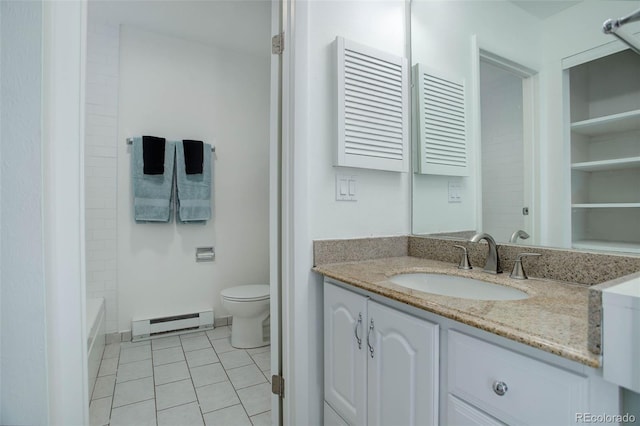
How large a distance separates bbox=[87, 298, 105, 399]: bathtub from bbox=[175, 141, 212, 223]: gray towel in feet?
2.80

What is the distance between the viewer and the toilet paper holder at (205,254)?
275 cm

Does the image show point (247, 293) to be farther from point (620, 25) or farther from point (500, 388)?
point (620, 25)

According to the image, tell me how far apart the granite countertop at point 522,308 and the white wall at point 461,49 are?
385 mm

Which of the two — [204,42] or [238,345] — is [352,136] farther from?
[204,42]

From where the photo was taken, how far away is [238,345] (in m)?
2.37

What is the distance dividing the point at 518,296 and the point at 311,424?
98 cm

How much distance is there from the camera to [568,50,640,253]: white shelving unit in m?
0.93

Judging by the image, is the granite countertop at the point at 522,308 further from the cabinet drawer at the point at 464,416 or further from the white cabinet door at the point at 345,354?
the cabinet drawer at the point at 464,416

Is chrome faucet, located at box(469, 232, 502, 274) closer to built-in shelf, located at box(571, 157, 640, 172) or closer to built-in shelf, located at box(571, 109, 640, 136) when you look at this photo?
built-in shelf, located at box(571, 157, 640, 172)

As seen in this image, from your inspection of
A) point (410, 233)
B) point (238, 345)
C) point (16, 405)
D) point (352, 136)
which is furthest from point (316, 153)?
point (238, 345)

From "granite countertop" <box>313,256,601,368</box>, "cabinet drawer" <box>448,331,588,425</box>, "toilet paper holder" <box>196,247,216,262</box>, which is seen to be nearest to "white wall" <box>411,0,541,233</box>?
"granite countertop" <box>313,256,601,368</box>

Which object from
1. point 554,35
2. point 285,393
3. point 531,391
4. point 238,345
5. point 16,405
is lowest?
point 238,345

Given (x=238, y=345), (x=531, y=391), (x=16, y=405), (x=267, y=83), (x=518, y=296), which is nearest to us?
(x=531, y=391)

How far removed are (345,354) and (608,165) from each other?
1.08 m
